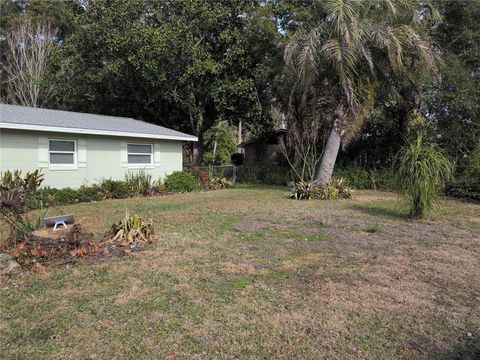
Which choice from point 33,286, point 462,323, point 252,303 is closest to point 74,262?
point 33,286

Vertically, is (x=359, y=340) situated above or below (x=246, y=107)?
below

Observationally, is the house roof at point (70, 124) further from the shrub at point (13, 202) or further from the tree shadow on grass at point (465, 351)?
the tree shadow on grass at point (465, 351)

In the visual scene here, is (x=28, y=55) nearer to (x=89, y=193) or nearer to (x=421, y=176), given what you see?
(x=89, y=193)

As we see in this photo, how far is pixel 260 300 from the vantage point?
12.0ft

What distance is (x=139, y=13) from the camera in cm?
1731

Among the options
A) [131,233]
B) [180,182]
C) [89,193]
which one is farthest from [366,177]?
[131,233]

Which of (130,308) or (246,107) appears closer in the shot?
(130,308)

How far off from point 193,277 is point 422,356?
249cm

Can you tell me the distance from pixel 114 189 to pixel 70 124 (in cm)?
255

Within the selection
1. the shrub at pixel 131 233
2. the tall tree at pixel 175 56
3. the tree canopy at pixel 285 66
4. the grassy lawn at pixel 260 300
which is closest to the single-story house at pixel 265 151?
the tree canopy at pixel 285 66

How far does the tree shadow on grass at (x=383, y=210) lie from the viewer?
8281mm

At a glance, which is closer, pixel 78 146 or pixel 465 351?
pixel 465 351

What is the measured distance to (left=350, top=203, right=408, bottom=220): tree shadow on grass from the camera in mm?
8281

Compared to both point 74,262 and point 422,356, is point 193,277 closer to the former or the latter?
point 74,262
